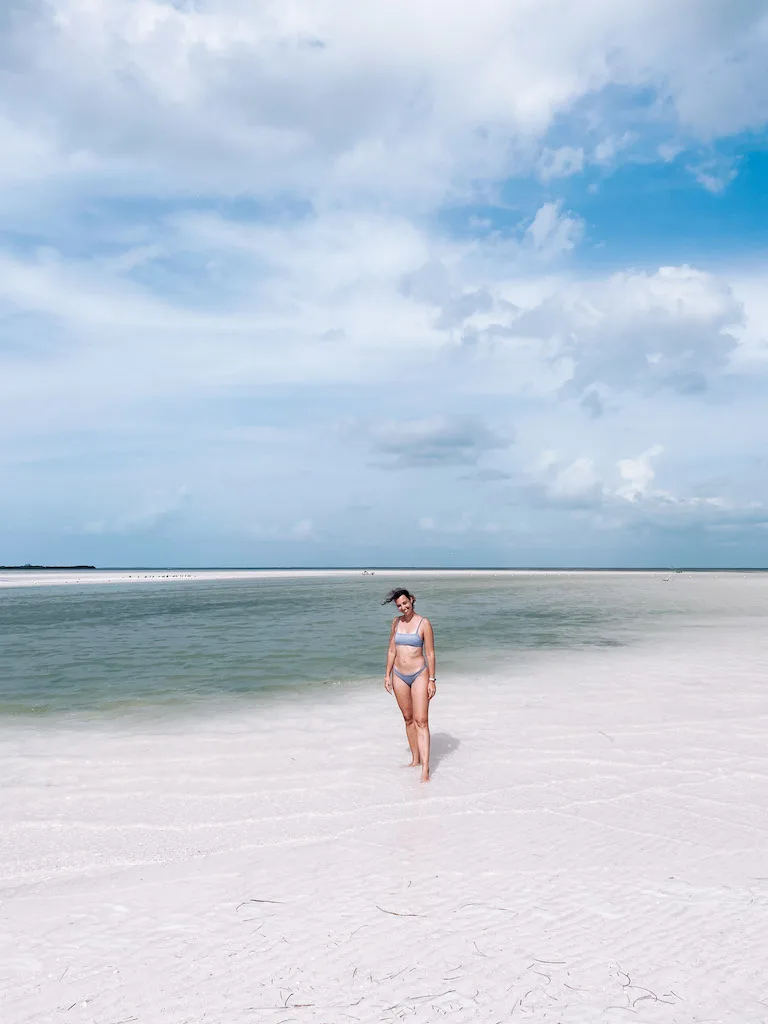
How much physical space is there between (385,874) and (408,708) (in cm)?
281

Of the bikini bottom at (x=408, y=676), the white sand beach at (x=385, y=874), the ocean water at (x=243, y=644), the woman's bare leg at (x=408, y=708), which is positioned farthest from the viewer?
the ocean water at (x=243, y=644)

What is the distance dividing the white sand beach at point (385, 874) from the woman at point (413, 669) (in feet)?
1.79

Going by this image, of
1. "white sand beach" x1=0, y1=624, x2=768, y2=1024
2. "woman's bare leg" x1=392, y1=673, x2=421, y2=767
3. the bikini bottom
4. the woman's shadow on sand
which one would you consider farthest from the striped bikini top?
the woman's shadow on sand

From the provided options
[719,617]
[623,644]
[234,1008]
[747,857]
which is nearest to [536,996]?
[234,1008]

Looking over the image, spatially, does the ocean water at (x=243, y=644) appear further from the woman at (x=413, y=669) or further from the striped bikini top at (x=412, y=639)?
the striped bikini top at (x=412, y=639)

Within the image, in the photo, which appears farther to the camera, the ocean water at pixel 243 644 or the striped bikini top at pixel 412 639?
the ocean water at pixel 243 644

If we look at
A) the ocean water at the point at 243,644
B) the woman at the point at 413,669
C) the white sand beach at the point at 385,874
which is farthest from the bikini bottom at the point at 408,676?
the ocean water at the point at 243,644

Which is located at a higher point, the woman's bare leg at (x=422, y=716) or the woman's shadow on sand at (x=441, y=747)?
the woman's bare leg at (x=422, y=716)

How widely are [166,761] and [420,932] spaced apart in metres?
5.55

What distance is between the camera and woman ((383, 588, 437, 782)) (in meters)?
8.10

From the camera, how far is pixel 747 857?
5.89 meters

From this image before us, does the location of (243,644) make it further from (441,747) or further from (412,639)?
(412,639)

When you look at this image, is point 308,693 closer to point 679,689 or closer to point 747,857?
point 679,689

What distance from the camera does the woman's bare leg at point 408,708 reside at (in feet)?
27.4
